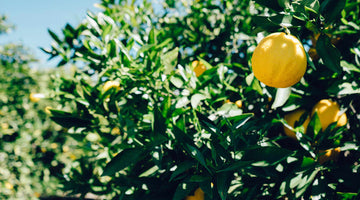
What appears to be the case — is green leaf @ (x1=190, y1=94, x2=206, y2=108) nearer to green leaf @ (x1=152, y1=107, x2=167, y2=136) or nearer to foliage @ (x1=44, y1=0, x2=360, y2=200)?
foliage @ (x1=44, y1=0, x2=360, y2=200)

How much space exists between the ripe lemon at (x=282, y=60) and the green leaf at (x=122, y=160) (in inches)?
20.2

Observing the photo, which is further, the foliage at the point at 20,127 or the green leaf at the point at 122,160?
the foliage at the point at 20,127

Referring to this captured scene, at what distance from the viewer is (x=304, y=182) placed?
0.97m

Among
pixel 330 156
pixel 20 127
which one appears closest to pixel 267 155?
pixel 330 156

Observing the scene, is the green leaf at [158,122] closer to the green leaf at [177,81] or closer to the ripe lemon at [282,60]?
the green leaf at [177,81]

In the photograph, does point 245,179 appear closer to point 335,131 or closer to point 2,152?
point 335,131

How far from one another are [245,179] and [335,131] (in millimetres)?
423

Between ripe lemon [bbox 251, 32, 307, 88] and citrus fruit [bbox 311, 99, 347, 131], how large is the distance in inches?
19.9

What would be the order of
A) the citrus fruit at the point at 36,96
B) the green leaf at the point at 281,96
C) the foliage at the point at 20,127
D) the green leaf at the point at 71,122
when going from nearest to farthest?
the green leaf at the point at 281,96 < the green leaf at the point at 71,122 < the citrus fruit at the point at 36,96 < the foliage at the point at 20,127

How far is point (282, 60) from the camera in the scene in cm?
79

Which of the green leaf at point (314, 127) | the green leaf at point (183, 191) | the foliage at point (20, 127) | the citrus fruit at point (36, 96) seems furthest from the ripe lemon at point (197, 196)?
the foliage at point (20, 127)

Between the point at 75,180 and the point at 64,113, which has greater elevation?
the point at 64,113

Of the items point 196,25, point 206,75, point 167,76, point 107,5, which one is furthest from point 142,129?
point 107,5

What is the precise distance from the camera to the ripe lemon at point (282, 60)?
31.0 inches
